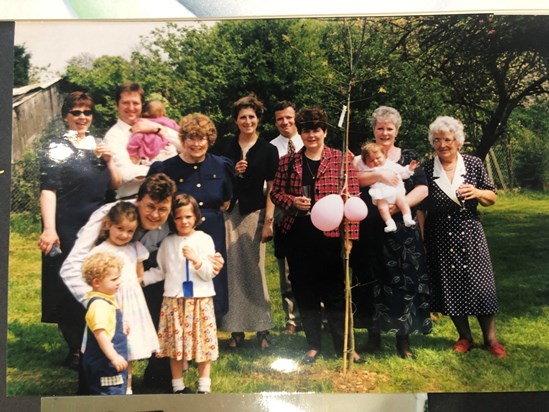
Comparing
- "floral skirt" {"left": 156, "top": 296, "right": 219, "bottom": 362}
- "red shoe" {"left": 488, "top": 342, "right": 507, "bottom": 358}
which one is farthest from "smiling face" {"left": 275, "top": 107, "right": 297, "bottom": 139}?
"red shoe" {"left": 488, "top": 342, "right": 507, "bottom": 358}

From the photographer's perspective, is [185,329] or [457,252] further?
[457,252]

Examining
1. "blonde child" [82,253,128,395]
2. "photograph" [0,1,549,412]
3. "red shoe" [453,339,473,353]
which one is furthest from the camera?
"red shoe" [453,339,473,353]

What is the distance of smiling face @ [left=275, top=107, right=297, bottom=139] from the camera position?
14.0ft

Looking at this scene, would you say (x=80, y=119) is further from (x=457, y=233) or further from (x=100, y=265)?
(x=457, y=233)

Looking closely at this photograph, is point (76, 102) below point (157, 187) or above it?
above

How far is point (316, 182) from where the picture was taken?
422 centimetres

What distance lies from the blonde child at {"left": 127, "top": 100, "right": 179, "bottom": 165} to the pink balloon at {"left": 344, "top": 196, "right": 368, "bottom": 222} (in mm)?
1035

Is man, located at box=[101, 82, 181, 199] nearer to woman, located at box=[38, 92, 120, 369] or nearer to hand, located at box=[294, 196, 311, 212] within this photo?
woman, located at box=[38, 92, 120, 369]

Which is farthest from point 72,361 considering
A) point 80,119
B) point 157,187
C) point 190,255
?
point 80,119

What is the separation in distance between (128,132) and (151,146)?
0.16 m

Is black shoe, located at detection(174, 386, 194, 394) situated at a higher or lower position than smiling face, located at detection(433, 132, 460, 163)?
lower

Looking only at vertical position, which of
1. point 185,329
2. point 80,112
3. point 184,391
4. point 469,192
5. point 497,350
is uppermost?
point 80,112

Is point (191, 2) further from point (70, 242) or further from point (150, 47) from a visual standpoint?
point (70, 242)

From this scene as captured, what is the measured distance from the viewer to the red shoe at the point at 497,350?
4.27 meters
